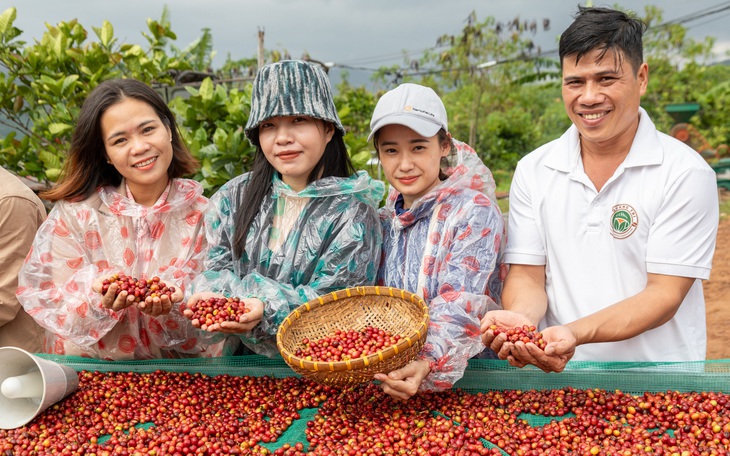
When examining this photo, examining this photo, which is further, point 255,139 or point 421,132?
point 255,139

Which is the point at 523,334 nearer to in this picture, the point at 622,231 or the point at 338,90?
the point at 622,231

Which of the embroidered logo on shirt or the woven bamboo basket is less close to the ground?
the embroidered logo on shirt

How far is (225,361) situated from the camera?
2818 millimetres

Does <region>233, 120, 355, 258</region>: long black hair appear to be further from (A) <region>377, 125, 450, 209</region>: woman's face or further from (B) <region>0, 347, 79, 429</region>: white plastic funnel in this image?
(B) <region>0, 347, 79, 429</region>: white plastic funnel

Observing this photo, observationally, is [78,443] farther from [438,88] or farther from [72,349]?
[438,88]

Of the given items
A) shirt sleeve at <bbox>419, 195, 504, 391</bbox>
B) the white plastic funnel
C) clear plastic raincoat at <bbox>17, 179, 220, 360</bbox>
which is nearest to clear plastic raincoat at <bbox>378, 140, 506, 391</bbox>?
shirt sleeve at <bbox>419, 195, 504, 391</bbox>

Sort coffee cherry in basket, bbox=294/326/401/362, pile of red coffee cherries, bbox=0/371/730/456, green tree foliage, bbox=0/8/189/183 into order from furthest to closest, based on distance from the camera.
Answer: green tree foliage, bbox=0/8/189/183
coffee cherry in basket, bbox=294/326/401/362
pile of red coffee cherries, bbox=0/371/730/456

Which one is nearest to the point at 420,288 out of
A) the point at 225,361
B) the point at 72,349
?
the point at 225,361

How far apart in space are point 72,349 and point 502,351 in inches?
84.2

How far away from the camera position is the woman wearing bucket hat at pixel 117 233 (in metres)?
2.76

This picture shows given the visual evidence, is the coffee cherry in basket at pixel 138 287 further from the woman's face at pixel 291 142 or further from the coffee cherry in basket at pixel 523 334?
the coffee cherry in basket at pixel 523 334

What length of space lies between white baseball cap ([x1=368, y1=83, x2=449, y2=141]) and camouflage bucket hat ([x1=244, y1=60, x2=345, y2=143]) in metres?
0.24

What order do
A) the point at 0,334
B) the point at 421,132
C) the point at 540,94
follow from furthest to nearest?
the point at 540,94 < the point at 0,334 < the point at 421,132

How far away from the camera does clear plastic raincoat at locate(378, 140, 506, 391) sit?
230cm
